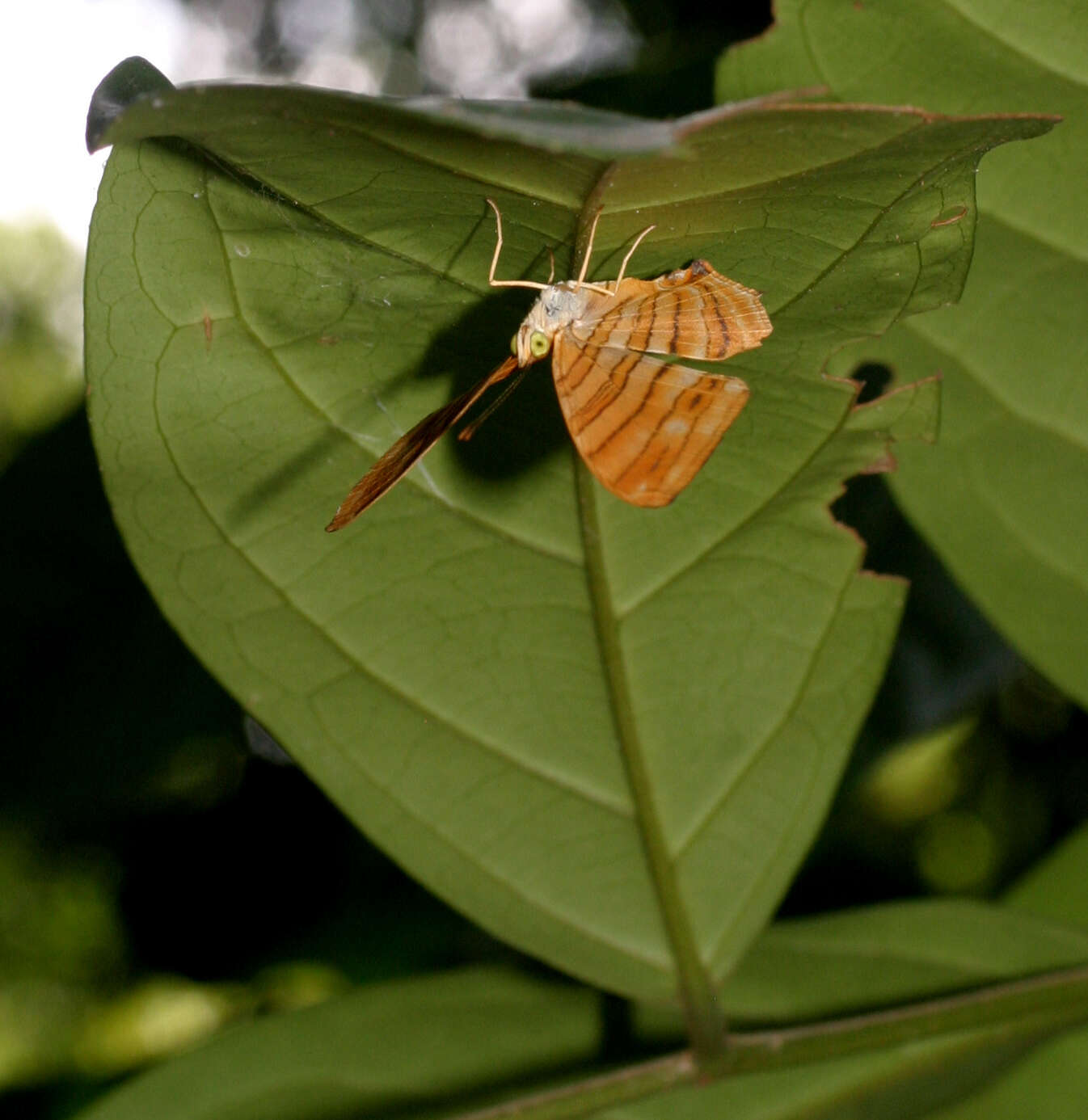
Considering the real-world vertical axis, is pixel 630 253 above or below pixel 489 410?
above

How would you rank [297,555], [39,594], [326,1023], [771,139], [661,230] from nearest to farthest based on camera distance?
1. [771,139]
2. [661,230]
3. [297,555]
4. [326,1023]
5. [39,594]

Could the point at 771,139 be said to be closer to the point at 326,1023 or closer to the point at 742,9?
the point at 326,1023

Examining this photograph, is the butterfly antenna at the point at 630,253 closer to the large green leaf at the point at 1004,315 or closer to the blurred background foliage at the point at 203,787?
the large green leaf at the point at 1004,315

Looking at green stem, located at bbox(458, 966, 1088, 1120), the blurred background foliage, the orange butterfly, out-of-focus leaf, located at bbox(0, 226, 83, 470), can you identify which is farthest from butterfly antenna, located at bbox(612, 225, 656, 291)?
out-of-focus leaf, located at bbox(0, 226, 83, 470)

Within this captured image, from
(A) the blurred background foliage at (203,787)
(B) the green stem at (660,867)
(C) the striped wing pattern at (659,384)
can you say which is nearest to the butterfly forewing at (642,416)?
(C) the striped wing pattern at (659,384)

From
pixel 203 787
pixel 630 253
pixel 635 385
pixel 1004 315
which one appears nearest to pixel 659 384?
pixel 635 385

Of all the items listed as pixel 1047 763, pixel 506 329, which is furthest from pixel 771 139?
pixel 1047 763

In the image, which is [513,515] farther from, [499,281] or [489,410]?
[499,281]
